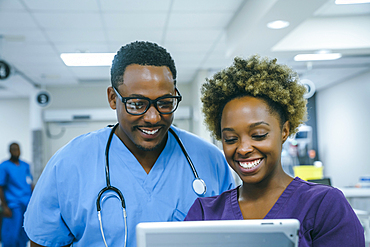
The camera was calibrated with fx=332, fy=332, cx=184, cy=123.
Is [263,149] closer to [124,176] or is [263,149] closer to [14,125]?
[124,176]

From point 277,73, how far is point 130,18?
2.48m

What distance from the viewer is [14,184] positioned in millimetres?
3656

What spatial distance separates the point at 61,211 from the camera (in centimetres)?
99

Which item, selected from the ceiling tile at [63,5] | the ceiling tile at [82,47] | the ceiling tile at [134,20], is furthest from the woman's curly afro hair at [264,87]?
the ceiling tile at [82,47]

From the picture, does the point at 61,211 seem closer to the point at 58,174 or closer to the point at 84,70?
the point at 58,174

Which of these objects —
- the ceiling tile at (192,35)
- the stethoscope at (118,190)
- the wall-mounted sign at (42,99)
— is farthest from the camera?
the wall-mounted sign at (42,99)

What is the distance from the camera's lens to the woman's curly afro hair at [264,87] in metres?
0.85

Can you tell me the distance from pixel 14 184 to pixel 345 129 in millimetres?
5220

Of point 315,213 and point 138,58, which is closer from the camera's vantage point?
point 315,213

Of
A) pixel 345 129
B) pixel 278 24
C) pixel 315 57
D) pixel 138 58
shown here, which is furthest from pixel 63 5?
pixel 345 129

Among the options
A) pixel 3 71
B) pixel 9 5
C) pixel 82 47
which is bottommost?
pixel 3 71

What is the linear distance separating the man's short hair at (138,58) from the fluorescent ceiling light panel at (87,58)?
120 inches

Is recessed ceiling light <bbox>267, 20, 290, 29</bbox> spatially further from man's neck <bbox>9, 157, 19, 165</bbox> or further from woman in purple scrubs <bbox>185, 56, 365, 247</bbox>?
man's neck <bbox>9, 157, 19, 165</bbox>

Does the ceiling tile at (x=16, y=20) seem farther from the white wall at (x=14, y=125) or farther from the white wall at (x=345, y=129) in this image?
the white wall at (x=345, y=129)
